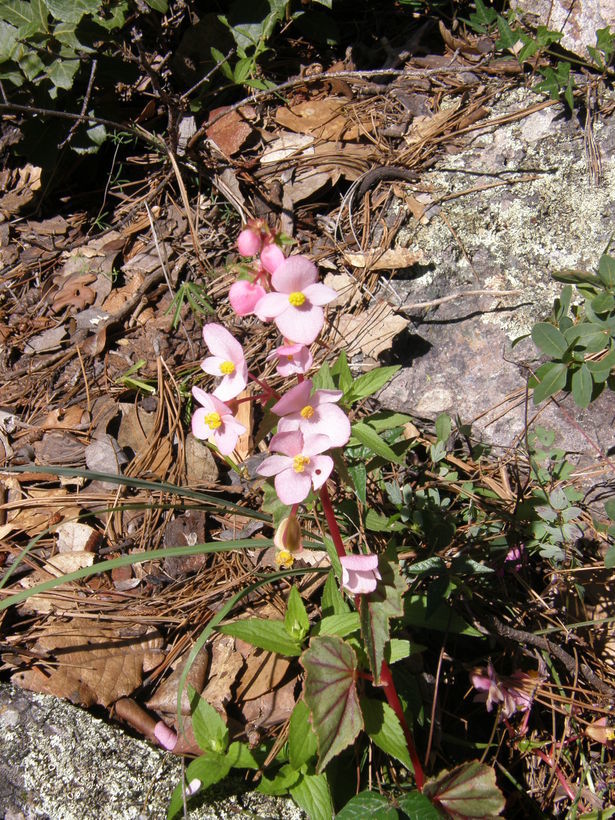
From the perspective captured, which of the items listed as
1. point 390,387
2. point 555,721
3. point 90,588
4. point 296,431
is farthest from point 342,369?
point 555,721

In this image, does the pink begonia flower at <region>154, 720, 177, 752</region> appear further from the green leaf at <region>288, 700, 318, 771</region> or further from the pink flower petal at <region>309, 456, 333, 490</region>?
the pink flower petal at <region>309, 456, 333, 490</region>

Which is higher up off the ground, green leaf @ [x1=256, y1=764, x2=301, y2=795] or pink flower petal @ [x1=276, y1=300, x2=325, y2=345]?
pink flower petal @ [x1=276, y1=300, x2=325, y2=345]

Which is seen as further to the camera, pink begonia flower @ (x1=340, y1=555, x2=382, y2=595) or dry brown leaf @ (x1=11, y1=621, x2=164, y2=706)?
dry brown leaf @ (x1=11, y1=621, x2=164, y2=706)

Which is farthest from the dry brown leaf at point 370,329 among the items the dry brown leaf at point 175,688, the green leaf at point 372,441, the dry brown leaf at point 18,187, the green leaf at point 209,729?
the dry brown leaf at point 18,187

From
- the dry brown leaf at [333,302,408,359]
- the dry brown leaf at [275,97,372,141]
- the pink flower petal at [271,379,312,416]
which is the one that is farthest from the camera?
the dry brown leaf at [275,97,372,141]

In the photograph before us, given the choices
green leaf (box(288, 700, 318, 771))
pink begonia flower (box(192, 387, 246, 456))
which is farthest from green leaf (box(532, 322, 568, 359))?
green leaf (box(288, 700, 318, 771))

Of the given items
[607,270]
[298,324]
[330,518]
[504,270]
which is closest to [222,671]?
[330,518]

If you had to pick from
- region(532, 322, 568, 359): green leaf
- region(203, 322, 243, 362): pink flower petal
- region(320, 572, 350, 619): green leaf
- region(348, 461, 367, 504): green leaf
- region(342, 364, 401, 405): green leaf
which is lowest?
region(320, 572, 350, 619): green leaf
